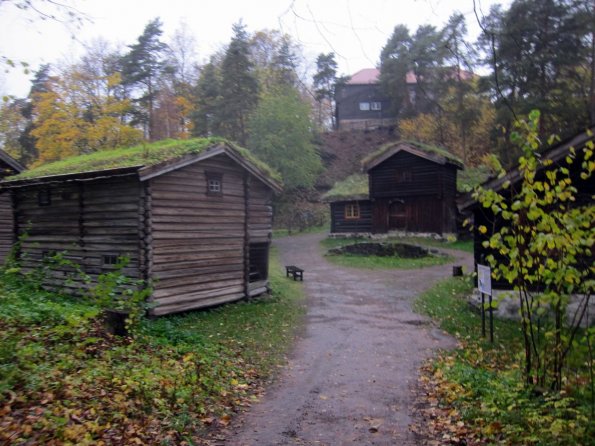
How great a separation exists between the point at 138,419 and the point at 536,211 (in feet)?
18.2

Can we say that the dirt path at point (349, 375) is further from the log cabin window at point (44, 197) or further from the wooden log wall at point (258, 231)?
the log cabin window at point (44, 197)

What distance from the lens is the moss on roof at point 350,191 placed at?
3519 centimetres

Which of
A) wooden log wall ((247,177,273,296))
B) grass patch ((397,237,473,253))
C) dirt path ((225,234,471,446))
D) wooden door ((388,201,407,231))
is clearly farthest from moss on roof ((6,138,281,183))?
wooden door ((388,201,407,231))

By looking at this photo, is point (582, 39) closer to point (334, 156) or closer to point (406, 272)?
point (406, 272)

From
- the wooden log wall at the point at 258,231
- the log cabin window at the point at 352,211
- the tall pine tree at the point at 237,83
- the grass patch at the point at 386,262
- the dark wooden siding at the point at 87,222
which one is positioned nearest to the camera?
the dark wooden siding at the point at 87,222

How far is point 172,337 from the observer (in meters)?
10.8

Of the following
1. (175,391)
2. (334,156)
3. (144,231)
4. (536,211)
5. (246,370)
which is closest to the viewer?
(536,211)

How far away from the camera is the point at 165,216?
13.5 meters

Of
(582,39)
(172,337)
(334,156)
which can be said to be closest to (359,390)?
(172,337)

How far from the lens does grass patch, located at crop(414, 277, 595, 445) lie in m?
4.93

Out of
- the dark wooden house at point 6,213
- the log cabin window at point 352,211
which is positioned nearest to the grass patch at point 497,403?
the dark wooden house at point 6,213

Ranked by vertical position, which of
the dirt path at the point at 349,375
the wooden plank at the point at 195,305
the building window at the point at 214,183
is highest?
the building window at the point at 214,183

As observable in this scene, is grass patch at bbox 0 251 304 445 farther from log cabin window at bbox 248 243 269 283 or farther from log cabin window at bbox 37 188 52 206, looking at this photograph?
log cabin window at bbox 248 243 269 283

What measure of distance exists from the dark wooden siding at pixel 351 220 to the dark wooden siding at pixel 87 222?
23.9m
